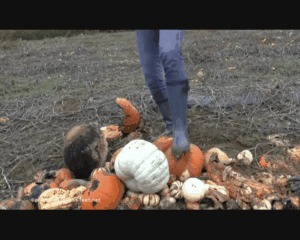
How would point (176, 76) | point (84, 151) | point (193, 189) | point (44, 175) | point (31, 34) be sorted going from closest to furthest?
point (193, 189) → point (176, 76) → point (84, 151) → point (44, 175) → point (31, 34)

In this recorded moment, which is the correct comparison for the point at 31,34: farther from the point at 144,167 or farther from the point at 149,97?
the point at 144,167

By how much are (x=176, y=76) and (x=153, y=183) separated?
861mm

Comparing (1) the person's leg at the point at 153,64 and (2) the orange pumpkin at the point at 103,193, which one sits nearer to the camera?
(2) the orange pumpkin at the point at 103,193

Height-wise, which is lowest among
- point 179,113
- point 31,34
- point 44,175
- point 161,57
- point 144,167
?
point 31,34

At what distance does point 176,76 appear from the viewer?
3676mm

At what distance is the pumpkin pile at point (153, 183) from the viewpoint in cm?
355

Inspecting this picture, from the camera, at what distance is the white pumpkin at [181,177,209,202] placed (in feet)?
11.6

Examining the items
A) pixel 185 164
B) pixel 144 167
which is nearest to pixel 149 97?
pixel 185 164

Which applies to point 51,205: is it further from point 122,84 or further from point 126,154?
point 122,84

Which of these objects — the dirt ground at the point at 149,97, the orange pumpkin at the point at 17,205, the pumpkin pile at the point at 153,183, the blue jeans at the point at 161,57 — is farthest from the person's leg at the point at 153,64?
the orange pumpkin at the point at 17,205

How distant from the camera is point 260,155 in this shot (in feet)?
14.3

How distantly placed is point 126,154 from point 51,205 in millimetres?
707

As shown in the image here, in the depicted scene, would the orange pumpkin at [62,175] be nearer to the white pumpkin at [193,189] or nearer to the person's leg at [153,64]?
the person's leg at [153,64]

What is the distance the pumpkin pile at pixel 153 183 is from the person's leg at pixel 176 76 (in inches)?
9.8
